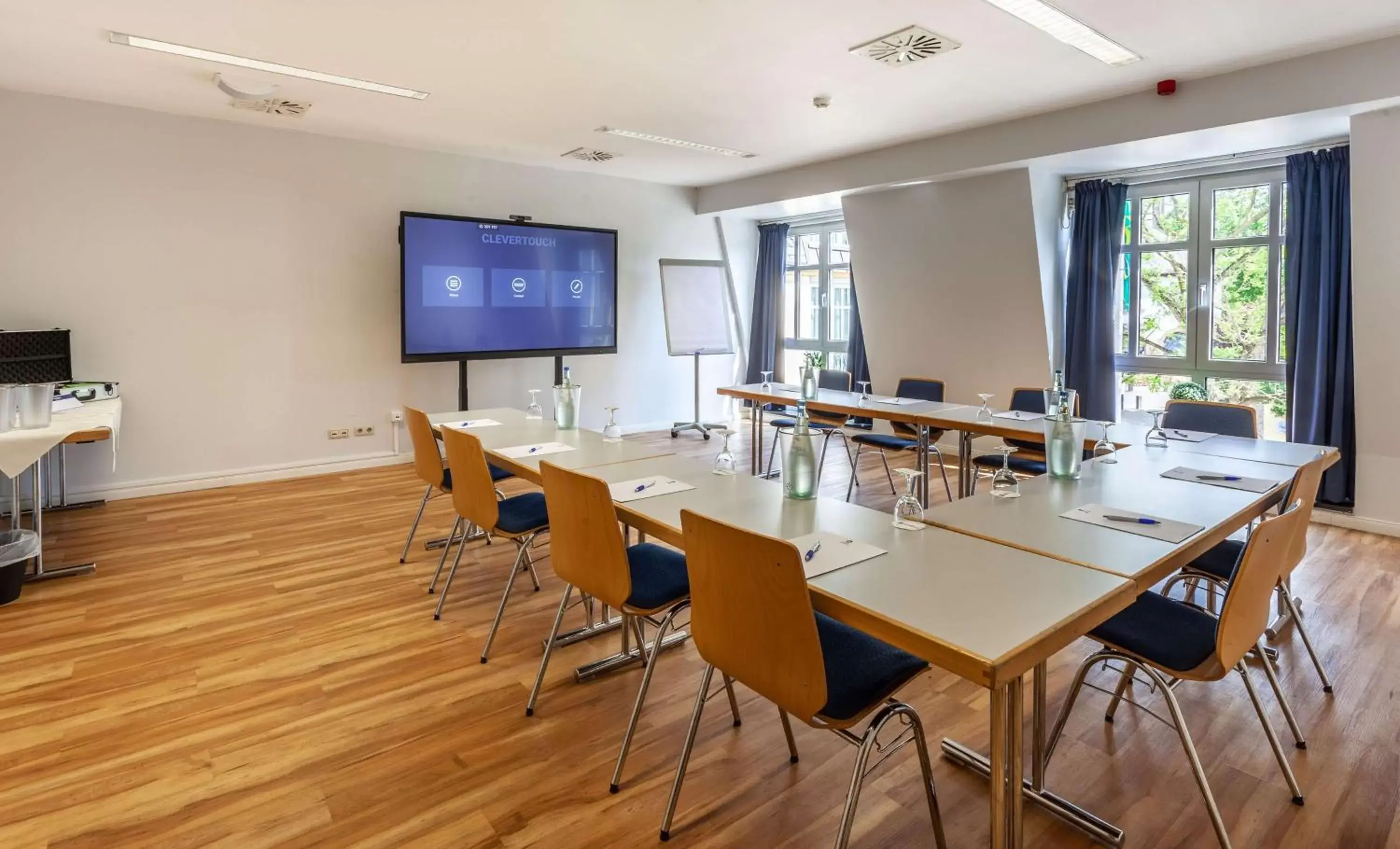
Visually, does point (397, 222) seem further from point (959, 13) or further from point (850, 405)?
point (959, 13)

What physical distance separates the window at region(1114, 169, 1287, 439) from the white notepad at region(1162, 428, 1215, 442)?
7.44 feet

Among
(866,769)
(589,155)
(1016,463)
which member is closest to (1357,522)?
(1016,463)

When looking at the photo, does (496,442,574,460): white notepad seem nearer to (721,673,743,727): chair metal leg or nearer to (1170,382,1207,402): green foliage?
(721,673,743,727): chair metal leg

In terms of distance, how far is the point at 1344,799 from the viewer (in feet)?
7.11

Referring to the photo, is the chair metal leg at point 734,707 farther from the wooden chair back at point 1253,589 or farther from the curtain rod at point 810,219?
the curtain rod at point 810,219

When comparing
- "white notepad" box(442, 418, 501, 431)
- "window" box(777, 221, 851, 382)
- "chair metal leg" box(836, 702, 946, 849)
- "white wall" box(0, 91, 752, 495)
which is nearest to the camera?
"chair metal leg" box(836, 702, 946, 849)

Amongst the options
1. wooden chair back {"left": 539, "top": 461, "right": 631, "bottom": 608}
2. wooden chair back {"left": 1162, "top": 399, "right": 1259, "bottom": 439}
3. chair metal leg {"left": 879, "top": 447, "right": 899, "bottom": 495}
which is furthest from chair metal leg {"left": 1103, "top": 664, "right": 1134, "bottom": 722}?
chair metal leg {"left": 879, "top": 447, "right": 899, "bottom": 495}

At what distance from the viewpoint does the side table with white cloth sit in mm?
3473

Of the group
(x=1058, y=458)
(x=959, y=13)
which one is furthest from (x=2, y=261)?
(x=1058, y=458)

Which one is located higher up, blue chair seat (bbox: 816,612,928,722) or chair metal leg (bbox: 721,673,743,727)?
blue chair seat (bbox: 816,612,928,722)

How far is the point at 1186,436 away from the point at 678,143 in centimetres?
454

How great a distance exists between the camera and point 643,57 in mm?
4324

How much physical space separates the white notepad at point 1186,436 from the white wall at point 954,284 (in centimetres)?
255

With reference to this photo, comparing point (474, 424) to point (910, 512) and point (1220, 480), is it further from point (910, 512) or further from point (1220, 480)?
point (1220, 480)
